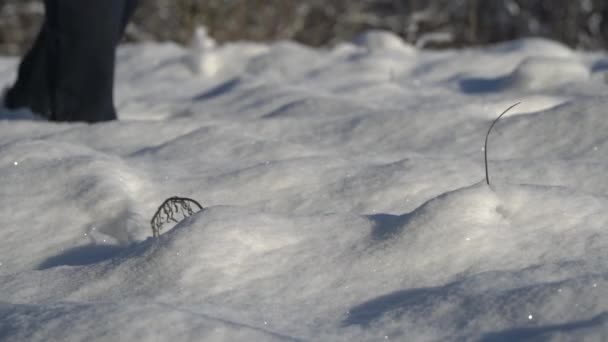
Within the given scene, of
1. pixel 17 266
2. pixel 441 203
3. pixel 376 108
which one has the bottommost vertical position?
pixel 376 108

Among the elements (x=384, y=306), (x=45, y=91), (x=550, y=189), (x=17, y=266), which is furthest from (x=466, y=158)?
(x=45, y=91)

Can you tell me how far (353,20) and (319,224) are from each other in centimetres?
1051

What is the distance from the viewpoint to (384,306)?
4.98 feet

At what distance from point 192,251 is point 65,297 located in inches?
9.5

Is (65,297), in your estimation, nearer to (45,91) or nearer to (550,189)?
(550,189)

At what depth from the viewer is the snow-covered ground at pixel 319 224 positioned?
1.42 meters

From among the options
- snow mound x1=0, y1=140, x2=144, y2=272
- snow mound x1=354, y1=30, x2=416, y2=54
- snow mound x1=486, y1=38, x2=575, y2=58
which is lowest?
snow mound x1=354, y1=30, x2=416, y2=54

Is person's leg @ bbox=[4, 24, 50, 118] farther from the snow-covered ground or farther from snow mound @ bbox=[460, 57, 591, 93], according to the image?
snow mound @ bbox=[460, 57, 591, 93]

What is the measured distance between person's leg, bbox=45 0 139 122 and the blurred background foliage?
20.7ft

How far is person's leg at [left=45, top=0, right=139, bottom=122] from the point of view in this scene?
3.00m

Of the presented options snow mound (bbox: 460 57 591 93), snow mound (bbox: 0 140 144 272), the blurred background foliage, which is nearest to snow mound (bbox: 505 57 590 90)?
snow mound (bbox: 460 57 591 93)

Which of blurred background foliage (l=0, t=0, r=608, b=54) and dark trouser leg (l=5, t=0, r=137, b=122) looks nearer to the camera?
dark trouser leg (l=5, t=0, r=137, b=122)

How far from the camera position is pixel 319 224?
179cm

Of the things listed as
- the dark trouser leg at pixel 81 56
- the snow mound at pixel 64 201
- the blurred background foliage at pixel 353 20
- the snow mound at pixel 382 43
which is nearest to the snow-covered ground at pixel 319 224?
the snow mound at pixel 64 201
